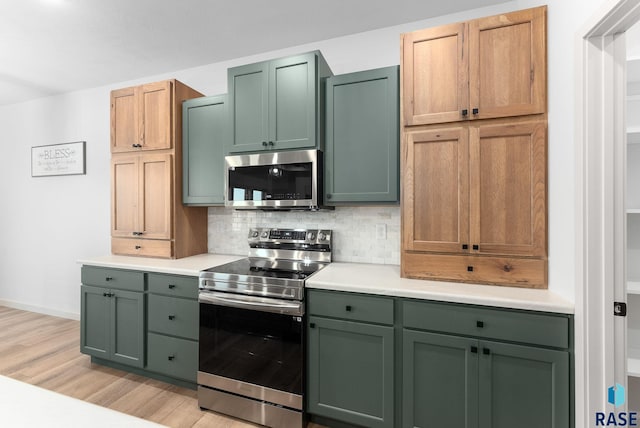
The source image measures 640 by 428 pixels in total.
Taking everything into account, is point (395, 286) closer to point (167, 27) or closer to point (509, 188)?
point (509, 188)

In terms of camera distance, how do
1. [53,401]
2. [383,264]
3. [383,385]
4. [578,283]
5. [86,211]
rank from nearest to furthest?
1. [53,401]
2. [578,283]
3. [383,385]
4. [383,264]
5. [86,211]

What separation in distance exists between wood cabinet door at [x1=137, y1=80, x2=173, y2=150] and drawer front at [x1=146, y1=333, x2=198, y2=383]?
1600 millimetres

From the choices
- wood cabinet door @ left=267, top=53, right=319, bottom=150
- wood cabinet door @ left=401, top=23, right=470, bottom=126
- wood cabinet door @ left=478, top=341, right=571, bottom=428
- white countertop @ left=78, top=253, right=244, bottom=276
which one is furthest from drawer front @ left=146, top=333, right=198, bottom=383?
wood cabinet door @ left=401, top=23, right=470, bottom=126

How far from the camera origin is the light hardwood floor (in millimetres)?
2115

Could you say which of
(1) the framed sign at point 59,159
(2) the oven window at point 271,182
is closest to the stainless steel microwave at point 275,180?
(2) the oven window at point 271,182

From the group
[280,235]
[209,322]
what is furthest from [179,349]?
[280,235]

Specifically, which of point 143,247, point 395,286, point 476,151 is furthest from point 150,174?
point 476,151

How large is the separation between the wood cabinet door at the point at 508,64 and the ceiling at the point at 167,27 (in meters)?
0.61

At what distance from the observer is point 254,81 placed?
243 centimetres

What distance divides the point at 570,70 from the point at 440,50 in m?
0.69

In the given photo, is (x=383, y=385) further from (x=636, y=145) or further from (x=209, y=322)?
(x=636, y=145)

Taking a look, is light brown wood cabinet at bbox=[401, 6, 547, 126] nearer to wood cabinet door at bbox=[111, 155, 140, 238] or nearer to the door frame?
the door frame

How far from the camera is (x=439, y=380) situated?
5.51 feet

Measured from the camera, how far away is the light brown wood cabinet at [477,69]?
1.71 metres
